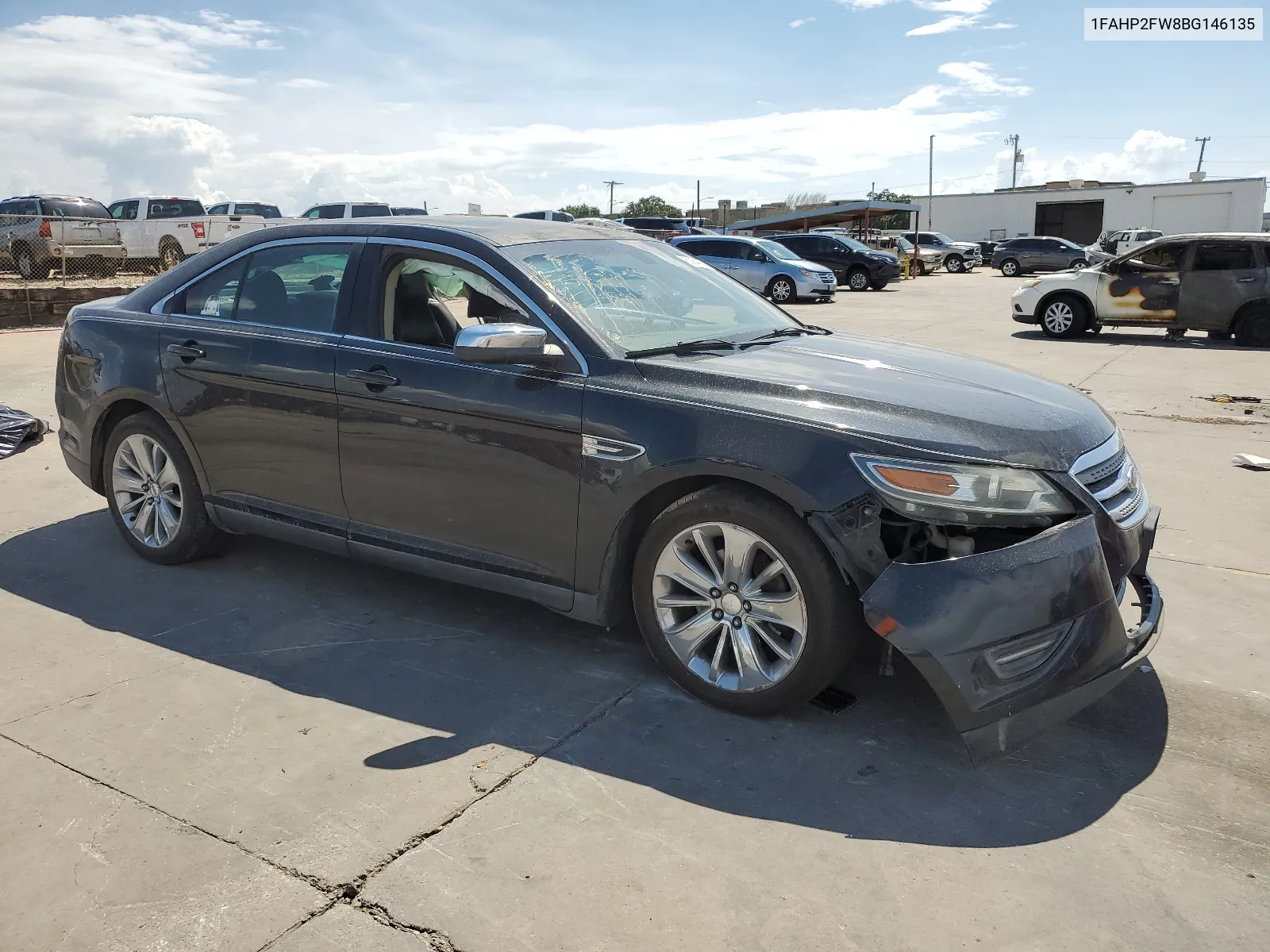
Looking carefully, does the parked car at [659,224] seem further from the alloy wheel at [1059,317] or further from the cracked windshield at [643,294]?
the cracked windshield at [643,294]

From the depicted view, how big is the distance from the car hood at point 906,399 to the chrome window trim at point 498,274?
10.6 inches

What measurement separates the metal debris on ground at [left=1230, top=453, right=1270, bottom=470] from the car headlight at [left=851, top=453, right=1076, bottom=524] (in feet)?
16.6

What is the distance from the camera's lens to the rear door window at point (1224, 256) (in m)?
14.8

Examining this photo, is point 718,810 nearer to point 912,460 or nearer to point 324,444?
point 912,460

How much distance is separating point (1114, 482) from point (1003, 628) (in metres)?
0.88

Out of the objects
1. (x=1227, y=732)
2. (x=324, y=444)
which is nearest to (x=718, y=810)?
(x=1227, y=732)

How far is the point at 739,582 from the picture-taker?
3.47 m

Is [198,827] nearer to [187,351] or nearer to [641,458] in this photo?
[641,458]

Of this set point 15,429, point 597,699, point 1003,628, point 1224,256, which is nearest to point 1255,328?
point 1224,256

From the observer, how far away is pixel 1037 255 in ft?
129

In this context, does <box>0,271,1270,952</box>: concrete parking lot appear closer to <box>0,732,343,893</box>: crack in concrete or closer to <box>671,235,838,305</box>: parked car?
<box>0,732,343,893</box>: crack in concrete

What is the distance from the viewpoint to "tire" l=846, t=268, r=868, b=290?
1209 inches

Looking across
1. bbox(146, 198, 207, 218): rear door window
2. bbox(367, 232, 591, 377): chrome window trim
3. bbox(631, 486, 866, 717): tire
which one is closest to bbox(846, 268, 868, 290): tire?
bbox(146, 198, 207, 218): rear door window

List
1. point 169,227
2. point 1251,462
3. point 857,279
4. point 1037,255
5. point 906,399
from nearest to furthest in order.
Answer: point 906,399
point 1251,462
point 169,227
point 857,279
point 1037,255
